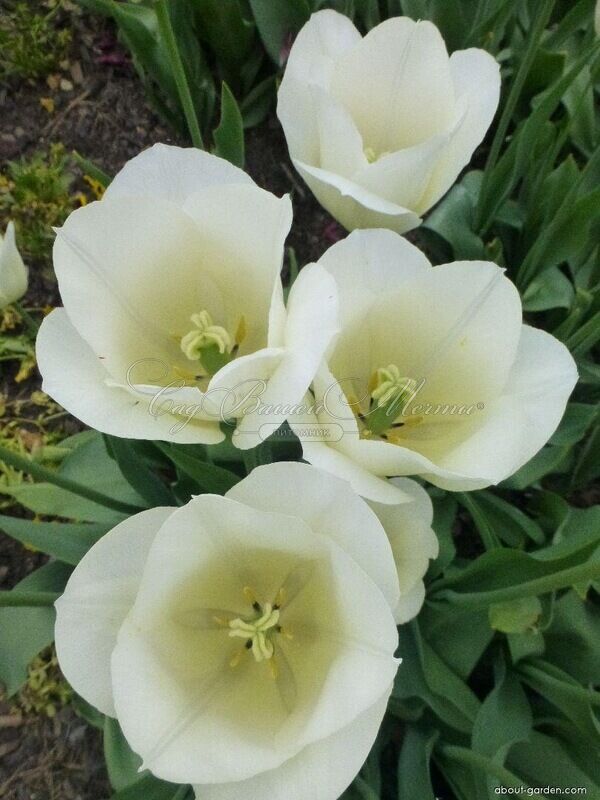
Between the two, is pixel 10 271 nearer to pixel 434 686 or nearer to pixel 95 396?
pixel 95 396

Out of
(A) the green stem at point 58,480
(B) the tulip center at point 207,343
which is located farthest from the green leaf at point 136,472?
(B) the tulip center at point 207,343

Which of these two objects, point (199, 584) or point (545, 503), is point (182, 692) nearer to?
point (199, 584)

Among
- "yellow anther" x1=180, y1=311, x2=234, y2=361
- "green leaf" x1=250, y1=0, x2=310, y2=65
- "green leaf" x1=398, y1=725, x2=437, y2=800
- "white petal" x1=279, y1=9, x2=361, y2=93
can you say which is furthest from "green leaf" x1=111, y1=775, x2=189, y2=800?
"green leaf" x1=250, y1=0, x2=310, y2=65

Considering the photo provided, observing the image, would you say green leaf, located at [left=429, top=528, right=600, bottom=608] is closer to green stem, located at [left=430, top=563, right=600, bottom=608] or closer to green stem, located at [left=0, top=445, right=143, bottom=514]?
green stem, located at [left=430, top=563, right=600, bottom=608]

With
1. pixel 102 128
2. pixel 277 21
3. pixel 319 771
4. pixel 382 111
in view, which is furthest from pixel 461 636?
pixel 102 128

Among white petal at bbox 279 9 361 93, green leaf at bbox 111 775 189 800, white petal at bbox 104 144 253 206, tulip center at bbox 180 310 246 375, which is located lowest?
green leaf at bbox 111 775 189 800
